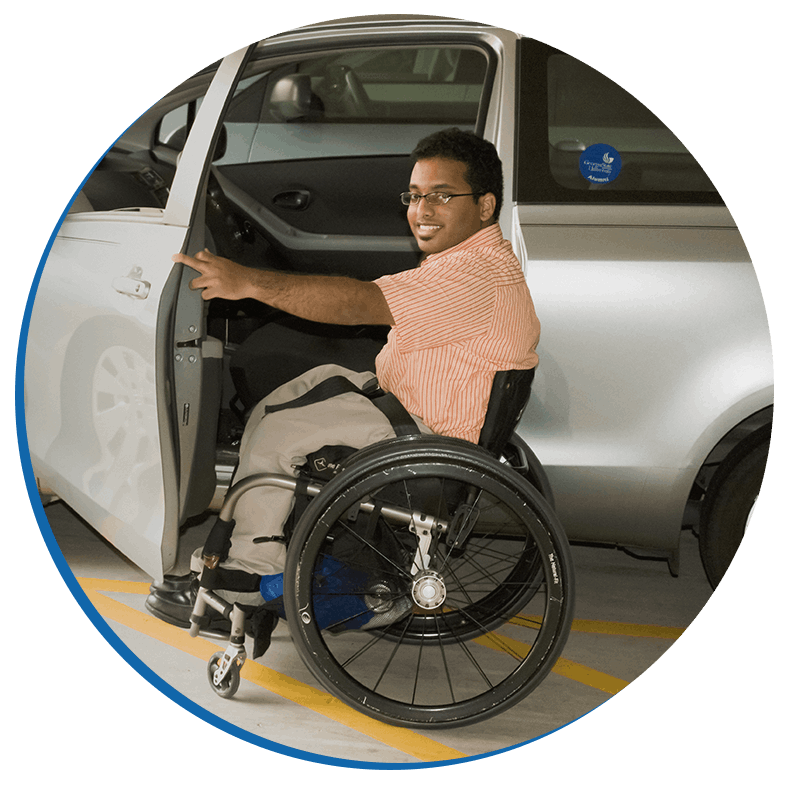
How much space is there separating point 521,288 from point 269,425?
1.95 ft

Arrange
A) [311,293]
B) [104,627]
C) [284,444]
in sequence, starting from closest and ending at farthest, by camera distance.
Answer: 1. [311,293]
2. [284,444]
3. [104,627]

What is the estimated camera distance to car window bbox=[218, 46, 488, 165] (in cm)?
178

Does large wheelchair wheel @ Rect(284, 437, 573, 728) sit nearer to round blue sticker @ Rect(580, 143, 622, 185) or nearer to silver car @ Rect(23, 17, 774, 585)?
silver car @ Rect(23, 17, 774, 585)

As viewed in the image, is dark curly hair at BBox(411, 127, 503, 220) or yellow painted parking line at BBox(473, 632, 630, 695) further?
yellow painted parking line at BBox(473, 632, 630, 695)

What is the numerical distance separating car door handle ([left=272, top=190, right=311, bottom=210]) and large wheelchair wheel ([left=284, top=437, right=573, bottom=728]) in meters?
0.55

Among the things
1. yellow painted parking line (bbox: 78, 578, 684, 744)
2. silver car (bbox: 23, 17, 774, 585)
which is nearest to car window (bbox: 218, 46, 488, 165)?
silver car (bbox: 23, 17, 774, 585)

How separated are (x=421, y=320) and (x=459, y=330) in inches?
3.0

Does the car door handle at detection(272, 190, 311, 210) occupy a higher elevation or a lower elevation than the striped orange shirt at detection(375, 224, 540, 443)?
higher

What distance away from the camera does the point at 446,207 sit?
170 cm

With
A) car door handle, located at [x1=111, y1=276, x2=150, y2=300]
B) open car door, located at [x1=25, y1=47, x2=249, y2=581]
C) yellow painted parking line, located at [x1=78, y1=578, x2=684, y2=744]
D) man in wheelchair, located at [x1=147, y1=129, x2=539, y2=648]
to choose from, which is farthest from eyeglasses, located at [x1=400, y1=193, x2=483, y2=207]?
yellow painted parking line, located at [x1=78, y1=578, x2=684, y2=744]

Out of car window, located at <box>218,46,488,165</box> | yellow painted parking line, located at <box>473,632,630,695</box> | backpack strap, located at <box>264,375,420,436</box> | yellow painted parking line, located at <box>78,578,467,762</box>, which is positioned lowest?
yellow painted parking line, located at <box>78,578,467,762</box>

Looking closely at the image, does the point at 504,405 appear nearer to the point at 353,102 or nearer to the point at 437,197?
the point at 437,197

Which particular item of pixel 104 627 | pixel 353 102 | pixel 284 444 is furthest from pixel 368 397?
pixel 104 627

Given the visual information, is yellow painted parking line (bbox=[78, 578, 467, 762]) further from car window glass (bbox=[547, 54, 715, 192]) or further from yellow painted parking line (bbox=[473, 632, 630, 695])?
car window glass (bbox=[547, 54, 715, 192])
